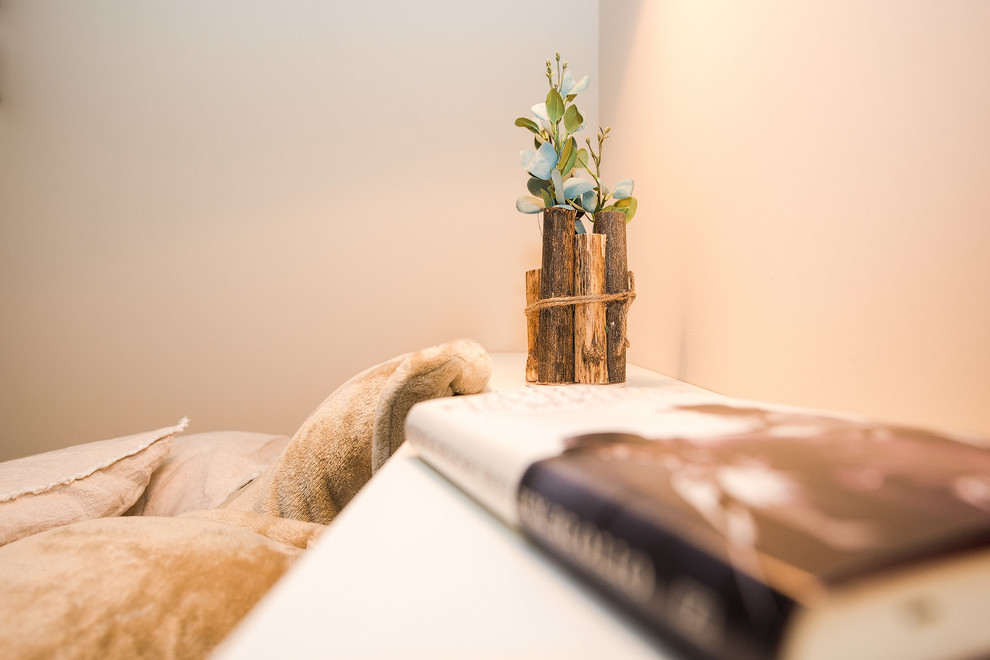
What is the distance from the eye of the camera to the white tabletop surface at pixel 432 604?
0.17 metres

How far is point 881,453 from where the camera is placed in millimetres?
208

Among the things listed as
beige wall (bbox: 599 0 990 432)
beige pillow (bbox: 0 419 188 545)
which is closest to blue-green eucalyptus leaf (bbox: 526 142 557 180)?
beige wall (bbox: 599 0 990 432)

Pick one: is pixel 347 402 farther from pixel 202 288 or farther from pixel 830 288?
pixel 202 288

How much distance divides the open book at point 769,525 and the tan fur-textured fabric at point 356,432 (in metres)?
0.32

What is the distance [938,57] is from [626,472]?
0.42 meters

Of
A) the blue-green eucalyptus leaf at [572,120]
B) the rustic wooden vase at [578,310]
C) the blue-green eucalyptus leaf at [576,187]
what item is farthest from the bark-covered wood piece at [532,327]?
the blue-green eucalyptus leaf at [572,120]

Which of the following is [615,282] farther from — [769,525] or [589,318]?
[769,525]

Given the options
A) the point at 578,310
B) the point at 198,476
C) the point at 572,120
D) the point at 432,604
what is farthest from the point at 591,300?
the point at 198,476

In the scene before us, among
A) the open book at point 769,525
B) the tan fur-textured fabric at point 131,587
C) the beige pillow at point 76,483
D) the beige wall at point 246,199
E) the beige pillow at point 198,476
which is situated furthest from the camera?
the beige wall at point 246,199

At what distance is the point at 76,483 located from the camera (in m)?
0.78

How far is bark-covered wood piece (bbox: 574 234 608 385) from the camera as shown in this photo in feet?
2.35

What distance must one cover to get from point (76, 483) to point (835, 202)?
1.08m

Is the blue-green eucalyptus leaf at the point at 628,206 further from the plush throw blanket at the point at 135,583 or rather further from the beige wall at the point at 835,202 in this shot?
the plush throw blanket at the point at 135,583

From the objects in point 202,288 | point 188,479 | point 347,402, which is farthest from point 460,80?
point 188,479
